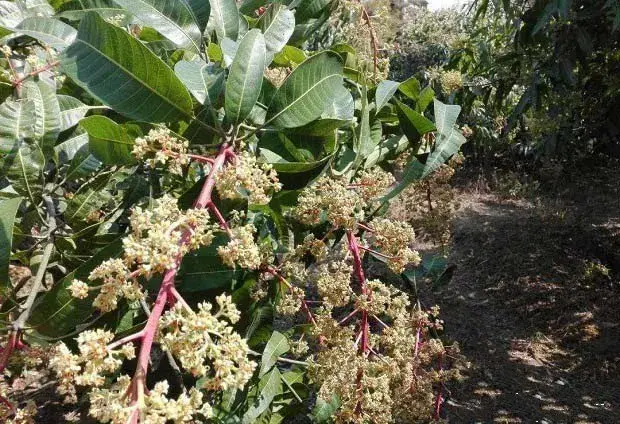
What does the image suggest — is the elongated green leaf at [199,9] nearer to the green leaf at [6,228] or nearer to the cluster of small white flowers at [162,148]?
the cluster of small white flowers at [162,148]

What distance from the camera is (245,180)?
Answer: 70 cm

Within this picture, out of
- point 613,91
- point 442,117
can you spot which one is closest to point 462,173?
point 613,91

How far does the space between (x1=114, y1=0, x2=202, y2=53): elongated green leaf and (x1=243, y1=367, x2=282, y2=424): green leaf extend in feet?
2.05

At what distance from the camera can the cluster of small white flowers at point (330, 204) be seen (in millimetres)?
931

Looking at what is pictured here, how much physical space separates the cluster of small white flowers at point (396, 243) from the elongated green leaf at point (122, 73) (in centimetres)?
42

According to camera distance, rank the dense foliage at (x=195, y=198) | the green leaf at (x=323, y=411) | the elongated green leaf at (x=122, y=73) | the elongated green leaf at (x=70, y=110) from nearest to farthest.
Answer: the dense foliage at (x=195, y=198) → the elongated green leaf at (x=122, y=73) → the elongated green leaf at (x=70, y=110) → the green leaf at (x=323, y=411)

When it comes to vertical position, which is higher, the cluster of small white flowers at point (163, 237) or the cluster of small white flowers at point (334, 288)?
the cluster of small white flowers at point (163, 237)

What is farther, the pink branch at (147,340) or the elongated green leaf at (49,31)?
the elongated green leaf at (49,31)

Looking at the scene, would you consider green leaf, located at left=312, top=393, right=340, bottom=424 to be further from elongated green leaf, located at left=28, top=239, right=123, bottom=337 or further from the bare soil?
the bare soil

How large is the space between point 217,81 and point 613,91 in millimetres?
4034

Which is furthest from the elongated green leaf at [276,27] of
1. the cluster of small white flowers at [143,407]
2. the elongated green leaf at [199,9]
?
the cluster of small white flowers at [143,407]

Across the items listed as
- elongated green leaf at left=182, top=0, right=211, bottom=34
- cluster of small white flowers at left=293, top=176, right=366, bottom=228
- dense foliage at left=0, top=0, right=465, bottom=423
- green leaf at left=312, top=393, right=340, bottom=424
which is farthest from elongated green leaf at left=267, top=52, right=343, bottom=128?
green leaf at left=312, top=393, right=340, bottom=424

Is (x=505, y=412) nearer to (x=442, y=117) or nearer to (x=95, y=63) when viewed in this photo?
(x=442, y=117)

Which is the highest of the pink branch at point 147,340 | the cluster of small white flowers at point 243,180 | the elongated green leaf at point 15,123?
the cluster of small white flowers at point 243,180
